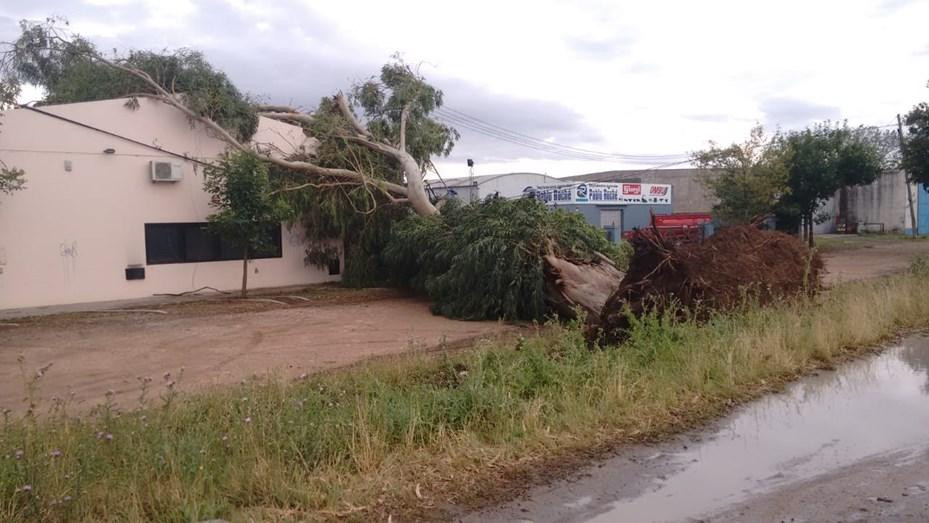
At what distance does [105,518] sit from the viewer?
180 inches

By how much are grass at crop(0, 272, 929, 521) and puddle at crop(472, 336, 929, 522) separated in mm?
364

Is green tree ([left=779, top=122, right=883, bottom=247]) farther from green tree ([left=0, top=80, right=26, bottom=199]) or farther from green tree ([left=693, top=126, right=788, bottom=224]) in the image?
green tree ([left=0, top=80, right=26, bottom=199])

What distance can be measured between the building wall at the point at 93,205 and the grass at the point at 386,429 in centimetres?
1202

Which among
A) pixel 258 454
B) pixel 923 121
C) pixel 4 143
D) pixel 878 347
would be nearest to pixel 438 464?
pixel 258 454

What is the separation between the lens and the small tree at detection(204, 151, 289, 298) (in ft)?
62.1

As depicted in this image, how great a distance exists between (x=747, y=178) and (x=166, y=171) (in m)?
23.6

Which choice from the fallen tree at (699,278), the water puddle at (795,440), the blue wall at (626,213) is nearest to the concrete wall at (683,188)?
the blue wall at (626,213)

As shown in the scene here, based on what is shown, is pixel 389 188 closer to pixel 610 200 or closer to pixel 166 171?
pixel 166 171

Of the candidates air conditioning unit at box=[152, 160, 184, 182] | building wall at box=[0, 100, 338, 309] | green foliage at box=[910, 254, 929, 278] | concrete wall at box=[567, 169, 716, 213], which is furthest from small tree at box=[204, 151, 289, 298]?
concrete wall at box=[567, 169, 716, 213]

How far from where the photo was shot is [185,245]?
21.1 metres

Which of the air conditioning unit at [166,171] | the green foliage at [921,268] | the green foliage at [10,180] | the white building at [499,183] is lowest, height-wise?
the green foliage at [921,268]

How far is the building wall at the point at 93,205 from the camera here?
17.9 m

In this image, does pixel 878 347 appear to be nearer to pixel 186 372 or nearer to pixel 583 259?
pixel 583 259

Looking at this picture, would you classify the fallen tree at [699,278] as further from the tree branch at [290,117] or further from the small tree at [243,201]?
the tree branch at [290,117]
